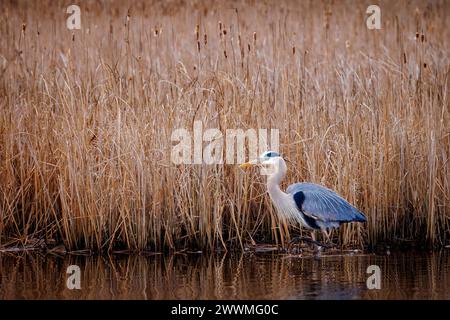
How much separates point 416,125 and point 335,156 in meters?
0.83

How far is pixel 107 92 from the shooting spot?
21.4 feet

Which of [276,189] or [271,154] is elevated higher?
[271,154]

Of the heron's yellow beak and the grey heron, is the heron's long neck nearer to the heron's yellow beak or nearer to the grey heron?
the grey heron

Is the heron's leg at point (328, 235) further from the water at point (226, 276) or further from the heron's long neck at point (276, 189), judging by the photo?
the heron's long neck at point (276, 189)

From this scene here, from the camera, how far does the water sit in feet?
15.4

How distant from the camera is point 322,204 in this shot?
18.8ft

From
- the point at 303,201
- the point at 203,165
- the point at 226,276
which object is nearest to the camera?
the point at 226,276

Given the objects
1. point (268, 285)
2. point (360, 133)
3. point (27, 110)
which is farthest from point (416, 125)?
point (27, 110)

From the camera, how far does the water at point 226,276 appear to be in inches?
185

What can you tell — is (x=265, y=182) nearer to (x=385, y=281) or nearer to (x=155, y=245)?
(x=155, y=245)

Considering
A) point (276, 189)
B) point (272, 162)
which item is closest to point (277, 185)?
point (276, 189)

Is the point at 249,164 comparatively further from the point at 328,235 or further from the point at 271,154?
the point at 328,235

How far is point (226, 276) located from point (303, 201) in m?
1.07

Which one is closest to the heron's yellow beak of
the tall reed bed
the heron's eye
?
the heron's eye
